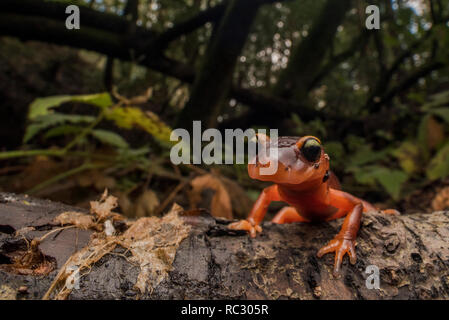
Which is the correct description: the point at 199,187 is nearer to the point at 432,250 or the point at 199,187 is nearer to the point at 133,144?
the point at 432,250

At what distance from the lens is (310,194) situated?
215 cm

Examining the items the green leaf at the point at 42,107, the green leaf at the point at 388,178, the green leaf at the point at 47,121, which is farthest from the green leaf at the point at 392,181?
the green leaf at the point at 42,107

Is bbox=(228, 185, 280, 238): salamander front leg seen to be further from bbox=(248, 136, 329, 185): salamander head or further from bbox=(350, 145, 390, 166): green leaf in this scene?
bbox=(350, 145, 390, 166): green leaf

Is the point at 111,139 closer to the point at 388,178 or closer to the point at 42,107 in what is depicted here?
the point at 42,107

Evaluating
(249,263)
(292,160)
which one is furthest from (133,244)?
(292,160)

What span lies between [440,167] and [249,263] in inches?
179

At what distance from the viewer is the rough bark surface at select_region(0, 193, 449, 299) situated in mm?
1501

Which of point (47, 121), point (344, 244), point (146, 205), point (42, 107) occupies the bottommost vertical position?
point (146, 205)

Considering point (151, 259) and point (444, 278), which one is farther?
point (151, 259)

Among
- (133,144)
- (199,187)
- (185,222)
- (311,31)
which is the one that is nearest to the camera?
(185,222)

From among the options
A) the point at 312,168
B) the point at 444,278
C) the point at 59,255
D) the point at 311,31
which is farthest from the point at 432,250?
the point at 311,31

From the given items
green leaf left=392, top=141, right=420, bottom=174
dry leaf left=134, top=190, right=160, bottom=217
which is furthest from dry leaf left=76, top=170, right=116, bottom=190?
green leaf left=392, top=141, right=420, bottom=174

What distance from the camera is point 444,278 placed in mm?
1571
